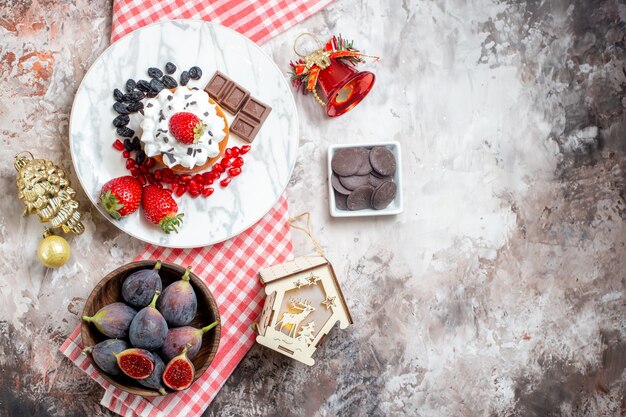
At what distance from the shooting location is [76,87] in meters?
2.08

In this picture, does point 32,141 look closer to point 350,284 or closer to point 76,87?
point 76,87

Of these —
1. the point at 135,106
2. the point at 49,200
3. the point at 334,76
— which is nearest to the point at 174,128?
the point at 135,106

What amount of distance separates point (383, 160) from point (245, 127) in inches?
18.6

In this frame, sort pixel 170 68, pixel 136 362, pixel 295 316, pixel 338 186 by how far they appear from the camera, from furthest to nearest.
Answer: pixel 338 186, pixel 170 68, pixel 295 316, pixel 136 362

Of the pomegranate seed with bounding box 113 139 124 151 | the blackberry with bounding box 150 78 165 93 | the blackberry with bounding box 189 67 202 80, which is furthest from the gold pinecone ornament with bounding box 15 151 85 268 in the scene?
the blackberry with bounding box 189 67 202 80

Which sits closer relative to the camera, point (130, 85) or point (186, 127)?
point (186, 127)

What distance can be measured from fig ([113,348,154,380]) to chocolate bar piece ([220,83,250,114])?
2.64 feet

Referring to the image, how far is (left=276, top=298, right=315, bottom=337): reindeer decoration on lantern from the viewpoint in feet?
6.13

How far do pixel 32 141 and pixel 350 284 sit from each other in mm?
1177

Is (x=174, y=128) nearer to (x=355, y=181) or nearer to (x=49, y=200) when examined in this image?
(x=49, y=200)

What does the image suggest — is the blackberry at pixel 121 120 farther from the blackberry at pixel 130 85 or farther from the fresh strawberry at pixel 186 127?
the fresh strawberry at pixel 186 127

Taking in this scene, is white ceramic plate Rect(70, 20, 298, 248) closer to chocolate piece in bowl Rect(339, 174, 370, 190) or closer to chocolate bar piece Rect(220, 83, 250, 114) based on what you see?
chocolate bar piece Rect(220, 83, 250, 114)

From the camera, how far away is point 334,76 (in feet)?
6.73

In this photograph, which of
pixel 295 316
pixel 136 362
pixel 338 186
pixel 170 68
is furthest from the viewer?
pixel 338 186
